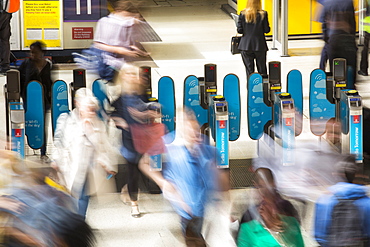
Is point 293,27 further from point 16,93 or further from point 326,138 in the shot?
point 16,93

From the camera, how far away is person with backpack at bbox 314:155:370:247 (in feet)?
A: 18.6

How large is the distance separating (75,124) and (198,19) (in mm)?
15813

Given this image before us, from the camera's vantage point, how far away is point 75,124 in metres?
7.25

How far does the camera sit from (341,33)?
10.9 metres

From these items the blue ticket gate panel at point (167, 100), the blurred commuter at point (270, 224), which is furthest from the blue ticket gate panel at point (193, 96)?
the blurred commuter at point (270, 224)

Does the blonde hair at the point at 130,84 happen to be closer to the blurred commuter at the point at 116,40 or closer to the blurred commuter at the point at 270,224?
the blurred commuter at the point at 116,40

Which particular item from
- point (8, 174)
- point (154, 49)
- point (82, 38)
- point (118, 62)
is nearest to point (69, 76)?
point (82, 38)

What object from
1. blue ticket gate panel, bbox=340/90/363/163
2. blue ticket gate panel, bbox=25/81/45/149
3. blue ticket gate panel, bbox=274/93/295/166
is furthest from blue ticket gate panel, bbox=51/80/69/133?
blue ticket gate panel, bbox=340/90/363/163

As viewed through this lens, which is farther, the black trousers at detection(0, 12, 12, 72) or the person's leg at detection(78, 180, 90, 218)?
the black trousers at detection(0, 12, 12, 72)

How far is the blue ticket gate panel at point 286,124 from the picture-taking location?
931 centimetres

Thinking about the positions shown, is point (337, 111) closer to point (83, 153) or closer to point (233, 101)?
point (233, 101)

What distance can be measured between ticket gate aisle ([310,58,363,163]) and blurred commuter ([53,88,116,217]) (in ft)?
11.5

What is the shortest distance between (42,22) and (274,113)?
7.59m

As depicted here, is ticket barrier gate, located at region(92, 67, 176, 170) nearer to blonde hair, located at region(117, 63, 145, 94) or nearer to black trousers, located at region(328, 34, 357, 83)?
blonde hair, located at region(117, 63, 145, 94)
